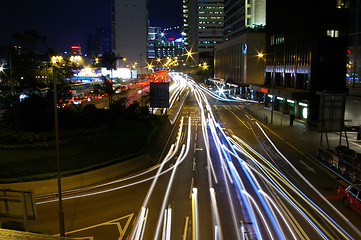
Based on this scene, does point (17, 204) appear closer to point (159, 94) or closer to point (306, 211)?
point (306, 211)

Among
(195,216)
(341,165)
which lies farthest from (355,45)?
(195,216)

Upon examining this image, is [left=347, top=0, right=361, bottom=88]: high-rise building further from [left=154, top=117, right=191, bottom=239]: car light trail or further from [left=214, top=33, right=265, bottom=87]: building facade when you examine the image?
[left=214, top=33, right=265, bottom=87]: building facade

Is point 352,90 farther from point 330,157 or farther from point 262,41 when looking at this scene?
point 262,41

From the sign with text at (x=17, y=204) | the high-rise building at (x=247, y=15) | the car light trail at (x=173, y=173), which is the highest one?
the high-rise building at (x=247, y=15)

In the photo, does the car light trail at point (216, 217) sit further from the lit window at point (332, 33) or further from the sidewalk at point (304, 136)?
the lit window at point (332, 33)

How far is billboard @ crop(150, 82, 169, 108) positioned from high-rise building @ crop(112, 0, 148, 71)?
118 metres

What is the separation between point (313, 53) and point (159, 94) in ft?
63.6

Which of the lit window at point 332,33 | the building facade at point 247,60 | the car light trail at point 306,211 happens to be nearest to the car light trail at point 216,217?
the car light trail at point 306,211

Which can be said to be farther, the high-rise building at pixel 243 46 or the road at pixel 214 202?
the high-rise building at pixel 243 46

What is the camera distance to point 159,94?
46375 mm

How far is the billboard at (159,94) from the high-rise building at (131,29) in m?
118

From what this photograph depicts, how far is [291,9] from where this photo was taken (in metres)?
49.1

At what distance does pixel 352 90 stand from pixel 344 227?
32.3 meters

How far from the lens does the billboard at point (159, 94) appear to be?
151 ft
